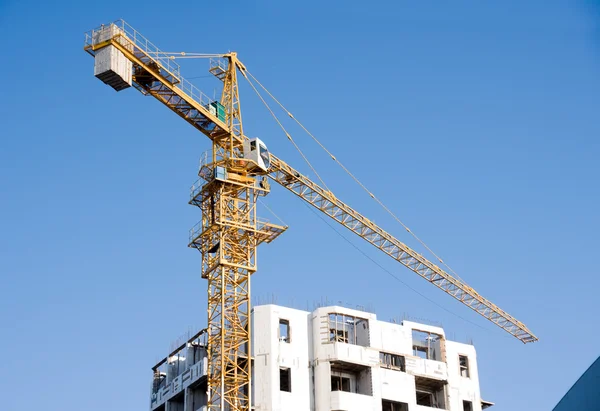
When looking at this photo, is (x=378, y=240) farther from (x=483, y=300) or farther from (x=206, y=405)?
(x=206, y=405)

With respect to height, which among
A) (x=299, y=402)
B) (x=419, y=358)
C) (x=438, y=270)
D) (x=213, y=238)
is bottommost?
(x=299, y=402)

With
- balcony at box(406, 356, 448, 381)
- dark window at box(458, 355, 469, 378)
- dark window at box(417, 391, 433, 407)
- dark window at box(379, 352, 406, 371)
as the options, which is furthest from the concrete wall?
dark window at box(458, 355, 469, 378)

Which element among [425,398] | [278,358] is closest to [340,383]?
[278,358]

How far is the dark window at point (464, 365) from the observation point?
87.3 meters

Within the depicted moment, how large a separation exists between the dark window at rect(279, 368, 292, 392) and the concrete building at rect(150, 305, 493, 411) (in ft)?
0.26

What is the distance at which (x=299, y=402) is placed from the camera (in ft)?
249

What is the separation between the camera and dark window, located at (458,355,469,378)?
87.3 metres

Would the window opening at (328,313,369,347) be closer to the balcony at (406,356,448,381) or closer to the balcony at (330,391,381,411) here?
the balcony at (406,356,448,381)

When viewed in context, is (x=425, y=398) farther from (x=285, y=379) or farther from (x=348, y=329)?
(x=285, y=379)

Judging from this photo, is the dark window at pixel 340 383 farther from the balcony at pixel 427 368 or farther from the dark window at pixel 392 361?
the balcony at pixel 427 368

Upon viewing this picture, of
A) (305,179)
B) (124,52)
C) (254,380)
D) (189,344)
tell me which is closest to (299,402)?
(254,380)

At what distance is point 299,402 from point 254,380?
393 centimetres

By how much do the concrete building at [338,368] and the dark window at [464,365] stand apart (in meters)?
0.10

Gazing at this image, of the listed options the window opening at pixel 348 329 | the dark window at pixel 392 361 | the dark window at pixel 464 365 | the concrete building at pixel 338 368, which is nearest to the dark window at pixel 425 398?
the concrete building at pixel 338 368
